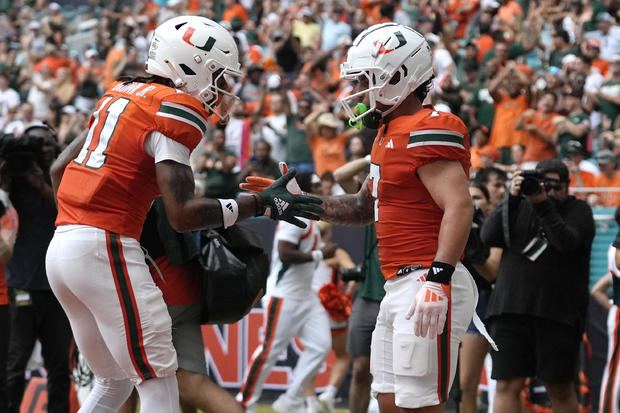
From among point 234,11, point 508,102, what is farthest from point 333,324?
point 234,11

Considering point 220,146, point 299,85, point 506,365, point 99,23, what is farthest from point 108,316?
point 99,23

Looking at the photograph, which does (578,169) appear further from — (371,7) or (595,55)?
(371,7)

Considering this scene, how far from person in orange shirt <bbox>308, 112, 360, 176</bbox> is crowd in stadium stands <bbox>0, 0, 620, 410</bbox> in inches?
0.7

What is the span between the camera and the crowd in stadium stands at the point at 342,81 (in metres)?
11.9

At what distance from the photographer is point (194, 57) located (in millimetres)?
4652

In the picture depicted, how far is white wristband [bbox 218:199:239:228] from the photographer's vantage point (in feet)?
14.8

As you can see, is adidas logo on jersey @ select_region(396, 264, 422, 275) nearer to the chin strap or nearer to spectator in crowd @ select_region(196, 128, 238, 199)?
the chin strap

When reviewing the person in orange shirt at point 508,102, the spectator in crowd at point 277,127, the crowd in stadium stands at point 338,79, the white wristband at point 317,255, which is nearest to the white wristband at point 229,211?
the crowd in stadium stands at point 338,79

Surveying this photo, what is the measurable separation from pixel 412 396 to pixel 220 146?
907 centimetres

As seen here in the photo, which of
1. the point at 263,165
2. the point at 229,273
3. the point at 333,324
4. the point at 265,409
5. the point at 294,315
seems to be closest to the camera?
the point at 229,273

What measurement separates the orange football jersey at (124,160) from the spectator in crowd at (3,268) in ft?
5.10

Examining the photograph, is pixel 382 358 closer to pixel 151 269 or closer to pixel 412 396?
pixel 412 396

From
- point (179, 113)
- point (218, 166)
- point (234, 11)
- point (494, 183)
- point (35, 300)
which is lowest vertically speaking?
point (218, 166)

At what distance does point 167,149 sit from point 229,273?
139 cm
